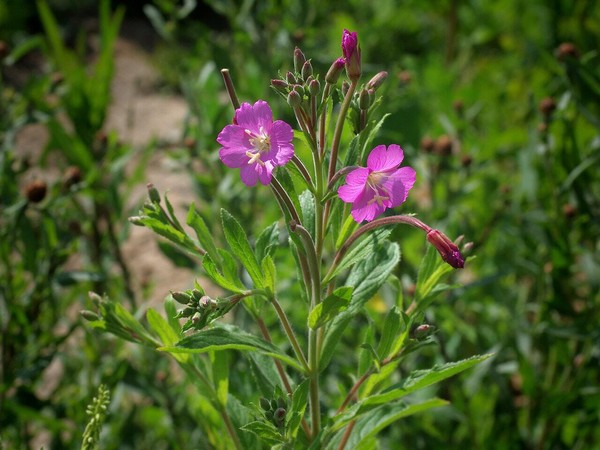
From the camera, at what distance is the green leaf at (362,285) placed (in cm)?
89

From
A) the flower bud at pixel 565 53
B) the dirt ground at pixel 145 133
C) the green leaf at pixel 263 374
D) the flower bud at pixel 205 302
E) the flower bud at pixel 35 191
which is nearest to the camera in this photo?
the flower bud at pixel 205 302

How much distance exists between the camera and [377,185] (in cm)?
78

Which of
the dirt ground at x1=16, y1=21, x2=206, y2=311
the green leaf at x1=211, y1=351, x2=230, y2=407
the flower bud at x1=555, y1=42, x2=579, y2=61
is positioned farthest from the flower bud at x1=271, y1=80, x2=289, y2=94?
→ the dirt ground at x1=16, y1=21, x2=206, y2=311

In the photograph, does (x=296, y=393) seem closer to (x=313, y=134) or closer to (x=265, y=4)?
(x=313, y=134)

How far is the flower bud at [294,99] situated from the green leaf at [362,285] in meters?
0.27

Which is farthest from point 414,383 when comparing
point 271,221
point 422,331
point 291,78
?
point 271,221

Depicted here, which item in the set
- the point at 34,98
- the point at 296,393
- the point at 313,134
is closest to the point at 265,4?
the point at 34,98

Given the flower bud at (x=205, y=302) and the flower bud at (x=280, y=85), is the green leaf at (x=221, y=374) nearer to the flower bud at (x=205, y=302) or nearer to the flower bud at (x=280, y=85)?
the flower bud at (x=205, y=302)

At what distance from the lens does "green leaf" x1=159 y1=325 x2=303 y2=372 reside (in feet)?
2.48

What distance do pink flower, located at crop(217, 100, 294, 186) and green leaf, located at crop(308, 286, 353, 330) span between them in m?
0.16

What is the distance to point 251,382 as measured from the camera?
1.21 metres

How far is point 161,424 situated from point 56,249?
2.78 feet

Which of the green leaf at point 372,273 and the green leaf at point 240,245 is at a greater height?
the green leaf at point 240,245

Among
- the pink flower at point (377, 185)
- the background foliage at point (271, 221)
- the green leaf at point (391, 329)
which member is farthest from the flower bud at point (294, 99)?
the background foliage at point (271, 221)
